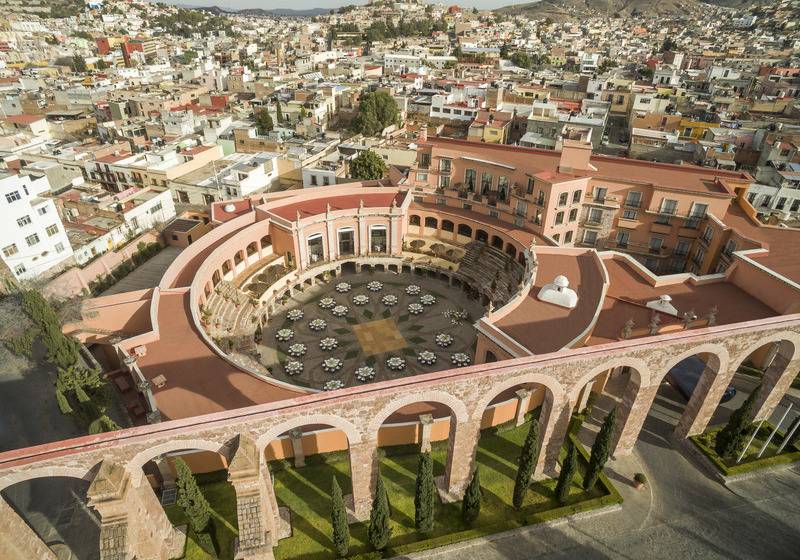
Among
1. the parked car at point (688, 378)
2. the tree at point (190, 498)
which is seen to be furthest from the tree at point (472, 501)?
the parked car at point (688, 378)

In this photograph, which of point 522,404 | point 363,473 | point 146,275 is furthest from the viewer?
point 146,275

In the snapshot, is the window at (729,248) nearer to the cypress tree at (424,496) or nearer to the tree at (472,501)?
the tree at (472,501)

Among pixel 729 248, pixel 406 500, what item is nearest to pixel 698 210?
pixel 729 248

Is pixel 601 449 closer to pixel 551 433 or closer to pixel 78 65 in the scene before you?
pixel 551 433

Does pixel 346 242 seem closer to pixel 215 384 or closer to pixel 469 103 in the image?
pixel 215 384

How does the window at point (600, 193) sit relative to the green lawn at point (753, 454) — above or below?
above

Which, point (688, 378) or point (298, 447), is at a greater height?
point (298, 447)

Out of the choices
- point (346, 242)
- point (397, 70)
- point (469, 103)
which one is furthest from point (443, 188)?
point (397, 70)
